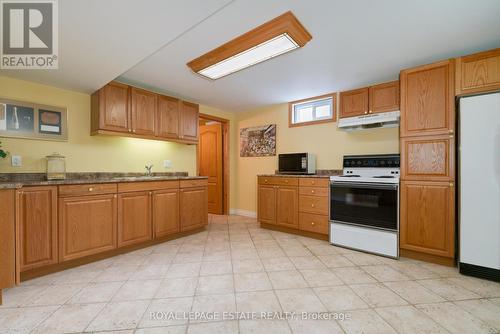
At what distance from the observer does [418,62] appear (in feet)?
8.29

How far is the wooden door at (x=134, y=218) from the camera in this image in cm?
257

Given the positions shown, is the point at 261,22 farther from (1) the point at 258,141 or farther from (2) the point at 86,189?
(1) the point at 258,141

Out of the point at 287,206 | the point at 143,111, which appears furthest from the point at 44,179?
the point at 287,206

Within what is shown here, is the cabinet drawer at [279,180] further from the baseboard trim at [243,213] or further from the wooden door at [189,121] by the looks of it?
the wooden door at [189,121]

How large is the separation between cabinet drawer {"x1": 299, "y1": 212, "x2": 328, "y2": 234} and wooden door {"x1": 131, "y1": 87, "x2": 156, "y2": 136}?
8.80ft

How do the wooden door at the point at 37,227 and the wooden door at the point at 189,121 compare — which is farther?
the wooden door at the point at 189,121

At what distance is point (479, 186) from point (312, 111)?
248cm

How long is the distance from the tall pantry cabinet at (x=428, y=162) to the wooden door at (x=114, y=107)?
3.61 meters

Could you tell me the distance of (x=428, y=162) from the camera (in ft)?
7.86

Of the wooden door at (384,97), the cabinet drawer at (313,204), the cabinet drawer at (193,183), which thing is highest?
the wooden door at (384,97)

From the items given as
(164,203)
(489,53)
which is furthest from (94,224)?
(489,53)

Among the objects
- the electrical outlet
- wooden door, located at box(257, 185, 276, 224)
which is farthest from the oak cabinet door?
the electrical outlet

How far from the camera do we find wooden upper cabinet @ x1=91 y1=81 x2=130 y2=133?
8.87 ft

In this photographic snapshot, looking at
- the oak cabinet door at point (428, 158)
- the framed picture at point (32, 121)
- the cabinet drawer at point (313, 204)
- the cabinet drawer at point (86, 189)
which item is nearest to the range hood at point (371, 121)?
the oak cabinet door at point (428, 158)
